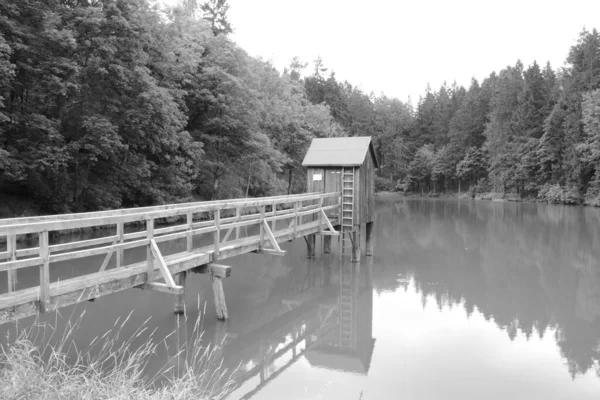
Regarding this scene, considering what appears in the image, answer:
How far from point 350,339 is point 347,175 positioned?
25.5 feet

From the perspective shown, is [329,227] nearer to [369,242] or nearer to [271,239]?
[369,242]

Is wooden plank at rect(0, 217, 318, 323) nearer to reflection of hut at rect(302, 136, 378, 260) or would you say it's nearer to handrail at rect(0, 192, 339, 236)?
handrail at rect(0, 192, 339, 236)

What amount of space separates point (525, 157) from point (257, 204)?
45617 millimetres

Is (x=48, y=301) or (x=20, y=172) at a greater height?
(x=20, y=172)

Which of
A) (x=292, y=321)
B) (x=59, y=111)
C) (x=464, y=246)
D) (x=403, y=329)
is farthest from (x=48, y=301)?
(x=464, y=246)

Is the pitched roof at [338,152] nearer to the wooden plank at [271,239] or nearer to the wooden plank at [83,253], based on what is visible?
the wooden plank at [271,239]

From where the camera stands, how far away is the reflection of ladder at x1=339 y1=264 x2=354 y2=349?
30.6 feet

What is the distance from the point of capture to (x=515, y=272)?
15.3 meters

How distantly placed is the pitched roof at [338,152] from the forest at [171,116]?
7.56m

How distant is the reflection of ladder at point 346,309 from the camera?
934 centimetres

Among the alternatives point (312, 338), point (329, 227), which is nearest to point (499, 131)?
point (329, 227)

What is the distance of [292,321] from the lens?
33.6 ft

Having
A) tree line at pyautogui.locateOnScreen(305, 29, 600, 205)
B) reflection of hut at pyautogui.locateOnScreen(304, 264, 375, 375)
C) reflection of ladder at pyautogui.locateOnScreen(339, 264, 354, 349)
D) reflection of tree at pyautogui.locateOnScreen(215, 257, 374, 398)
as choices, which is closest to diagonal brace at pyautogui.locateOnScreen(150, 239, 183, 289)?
reflection of tree at pyautogui.locateOnScreen(215, 257, 374, 398)

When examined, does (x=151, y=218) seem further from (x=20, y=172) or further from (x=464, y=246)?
(x=464, y=246)
